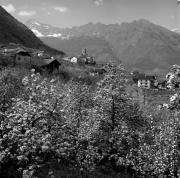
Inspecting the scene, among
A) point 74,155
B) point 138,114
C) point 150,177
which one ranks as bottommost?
point 150,177

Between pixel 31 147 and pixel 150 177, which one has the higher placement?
pixel 31 147

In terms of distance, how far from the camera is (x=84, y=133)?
23.9 m

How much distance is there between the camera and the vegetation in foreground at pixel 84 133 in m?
18.5

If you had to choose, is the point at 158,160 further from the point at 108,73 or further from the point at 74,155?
the point at 108,73

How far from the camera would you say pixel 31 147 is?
696 inches

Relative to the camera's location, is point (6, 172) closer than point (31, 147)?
No

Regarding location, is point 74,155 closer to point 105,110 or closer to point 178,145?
point 105,110

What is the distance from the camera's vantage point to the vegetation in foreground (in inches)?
729

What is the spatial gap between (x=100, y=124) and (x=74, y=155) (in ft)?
11.8

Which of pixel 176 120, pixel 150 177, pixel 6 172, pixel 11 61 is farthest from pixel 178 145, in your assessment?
pixel 11 61

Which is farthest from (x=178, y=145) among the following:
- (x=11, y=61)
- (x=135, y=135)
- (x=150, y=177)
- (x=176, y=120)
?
(x=11, y=61)

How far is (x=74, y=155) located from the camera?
23.7 meters

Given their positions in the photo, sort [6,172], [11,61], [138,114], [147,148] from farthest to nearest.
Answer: [11,61]
[138,114]
[6,172]
[147,148]

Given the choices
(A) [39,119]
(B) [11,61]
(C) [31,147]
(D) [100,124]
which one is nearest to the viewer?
(C) [31,147]
